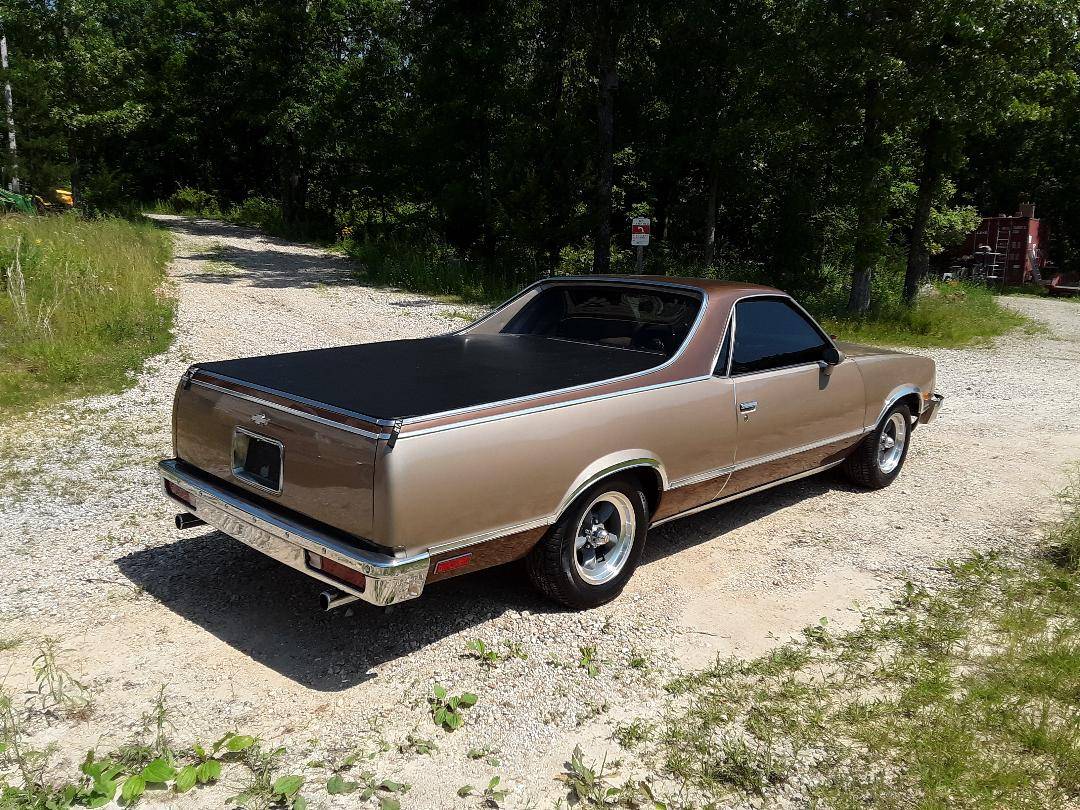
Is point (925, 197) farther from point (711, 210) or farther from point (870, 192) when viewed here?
point (711, 210)

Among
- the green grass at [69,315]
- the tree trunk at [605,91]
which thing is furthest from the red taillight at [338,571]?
the tree trunk at [605,91]

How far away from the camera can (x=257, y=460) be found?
3482mm

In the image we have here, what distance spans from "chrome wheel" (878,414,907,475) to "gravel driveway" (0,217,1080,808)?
195 millimetres

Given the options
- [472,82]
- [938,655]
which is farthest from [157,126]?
[938,655]

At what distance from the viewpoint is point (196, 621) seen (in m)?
3.70

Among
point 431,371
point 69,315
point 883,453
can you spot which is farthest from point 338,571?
point 69,315

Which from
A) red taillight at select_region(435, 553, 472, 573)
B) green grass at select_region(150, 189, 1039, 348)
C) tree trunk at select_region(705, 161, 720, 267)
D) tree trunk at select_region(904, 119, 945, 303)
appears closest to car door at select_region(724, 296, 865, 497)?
red taillight at select_region(435, 553, 472, 573)

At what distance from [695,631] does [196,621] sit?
231 centimetres

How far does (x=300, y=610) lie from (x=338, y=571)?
0.91m

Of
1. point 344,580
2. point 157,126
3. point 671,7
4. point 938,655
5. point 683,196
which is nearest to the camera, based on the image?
point 344,580

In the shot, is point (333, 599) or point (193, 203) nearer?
point (333, 599)

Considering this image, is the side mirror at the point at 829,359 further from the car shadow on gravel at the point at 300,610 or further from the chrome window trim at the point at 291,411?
the chrome window trim at the point at 291,411

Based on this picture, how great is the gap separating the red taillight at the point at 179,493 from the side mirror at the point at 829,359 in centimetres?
365

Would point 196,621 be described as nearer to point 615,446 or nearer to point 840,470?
point 615,446
